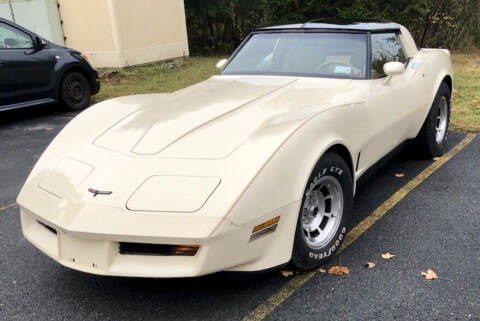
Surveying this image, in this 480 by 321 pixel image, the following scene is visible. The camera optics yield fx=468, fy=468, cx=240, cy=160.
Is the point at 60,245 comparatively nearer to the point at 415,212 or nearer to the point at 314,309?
the point at 314,309

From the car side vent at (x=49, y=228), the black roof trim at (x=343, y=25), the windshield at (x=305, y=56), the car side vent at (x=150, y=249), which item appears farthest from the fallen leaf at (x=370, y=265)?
the black roof trim at (x=343, y=25)

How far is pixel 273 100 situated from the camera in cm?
331

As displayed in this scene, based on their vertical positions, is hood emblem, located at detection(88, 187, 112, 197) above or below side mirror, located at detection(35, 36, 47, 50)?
below

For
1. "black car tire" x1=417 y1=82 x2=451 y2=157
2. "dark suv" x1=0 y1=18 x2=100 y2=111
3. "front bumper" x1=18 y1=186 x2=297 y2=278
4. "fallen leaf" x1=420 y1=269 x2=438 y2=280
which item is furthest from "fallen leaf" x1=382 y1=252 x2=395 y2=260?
"dark suv" x1=0 y1=18 x2=100 y2=111

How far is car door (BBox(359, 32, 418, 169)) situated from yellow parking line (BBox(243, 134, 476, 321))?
0.45 metres

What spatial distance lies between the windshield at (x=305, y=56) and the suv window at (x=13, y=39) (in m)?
4.66

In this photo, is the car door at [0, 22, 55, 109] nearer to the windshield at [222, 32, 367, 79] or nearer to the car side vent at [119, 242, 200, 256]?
the windshield at [222, 32, 367, 79]

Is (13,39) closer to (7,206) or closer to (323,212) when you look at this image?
(7,206)

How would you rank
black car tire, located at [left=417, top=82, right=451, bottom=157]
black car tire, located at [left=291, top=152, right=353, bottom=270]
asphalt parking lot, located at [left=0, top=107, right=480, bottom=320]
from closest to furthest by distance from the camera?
1. asphalt parking lot, located at [left=0, top=107, right=480, bottom=320]
2. black car tire, located at [left=291, top=152, right=353, bottom=270]
3. black car tire, located at [left=417, top=82, right=451, bottom=157]

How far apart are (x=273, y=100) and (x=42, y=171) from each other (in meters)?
1.59

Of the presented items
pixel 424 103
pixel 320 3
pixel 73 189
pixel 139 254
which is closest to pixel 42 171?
pixel 73 189

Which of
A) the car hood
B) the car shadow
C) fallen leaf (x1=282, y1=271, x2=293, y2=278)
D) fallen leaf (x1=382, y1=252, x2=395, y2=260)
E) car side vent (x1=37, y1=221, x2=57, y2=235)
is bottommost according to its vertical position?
the car shadow

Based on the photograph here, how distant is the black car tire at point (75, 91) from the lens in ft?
26.7

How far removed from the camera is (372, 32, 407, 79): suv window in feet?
12.9
